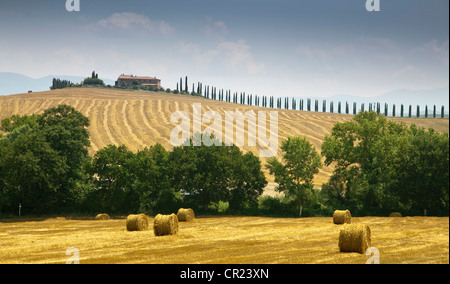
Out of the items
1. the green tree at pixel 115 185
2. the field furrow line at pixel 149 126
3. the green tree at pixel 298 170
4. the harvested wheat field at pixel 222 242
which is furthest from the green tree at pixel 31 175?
the field furrow line at pixel 149 126

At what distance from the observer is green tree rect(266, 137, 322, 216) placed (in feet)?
160

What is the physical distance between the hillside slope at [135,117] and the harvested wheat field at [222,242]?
149 feet

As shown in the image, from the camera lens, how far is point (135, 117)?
386ft

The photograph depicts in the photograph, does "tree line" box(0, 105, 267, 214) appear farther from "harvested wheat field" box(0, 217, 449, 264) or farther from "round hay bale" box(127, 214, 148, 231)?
"round hay bale" box(127, 214, 148, 231)

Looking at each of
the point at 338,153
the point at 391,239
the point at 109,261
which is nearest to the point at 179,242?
the point at 109,261

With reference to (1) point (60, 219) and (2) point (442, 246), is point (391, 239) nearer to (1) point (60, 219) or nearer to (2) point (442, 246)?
(2) point (442, 246)

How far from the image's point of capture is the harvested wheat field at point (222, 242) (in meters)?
22.1

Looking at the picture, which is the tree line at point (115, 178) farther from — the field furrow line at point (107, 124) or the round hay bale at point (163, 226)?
the field furrow line at point (107, 124)

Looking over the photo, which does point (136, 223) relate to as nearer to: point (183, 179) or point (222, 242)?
point (222, 242)

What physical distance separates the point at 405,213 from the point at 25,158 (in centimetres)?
3880

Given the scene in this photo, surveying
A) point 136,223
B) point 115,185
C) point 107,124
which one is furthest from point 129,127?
point 136,223

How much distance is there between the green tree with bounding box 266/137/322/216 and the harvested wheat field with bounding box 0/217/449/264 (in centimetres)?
776

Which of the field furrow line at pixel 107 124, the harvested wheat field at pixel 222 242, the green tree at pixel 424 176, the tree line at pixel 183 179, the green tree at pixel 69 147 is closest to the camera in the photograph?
the harvested wheat field at pixel 222 242

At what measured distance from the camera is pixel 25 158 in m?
46.2
